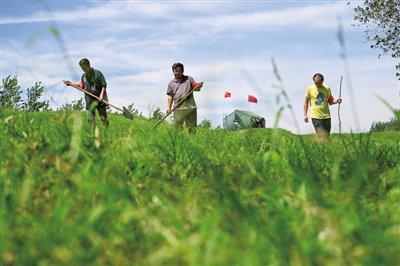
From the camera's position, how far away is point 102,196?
395 centimetres

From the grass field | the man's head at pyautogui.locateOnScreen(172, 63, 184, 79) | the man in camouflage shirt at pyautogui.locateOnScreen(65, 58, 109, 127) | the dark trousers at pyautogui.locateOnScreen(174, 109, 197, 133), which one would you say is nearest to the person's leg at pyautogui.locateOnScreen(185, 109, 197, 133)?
the dark trousers at pyautogui.locateOnScreen(174, 109, 197, 133)

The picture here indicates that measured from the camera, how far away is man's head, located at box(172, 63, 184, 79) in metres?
14.7

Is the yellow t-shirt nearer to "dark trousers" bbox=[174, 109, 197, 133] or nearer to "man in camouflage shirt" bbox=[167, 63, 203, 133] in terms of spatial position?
"man in camouflage shirt" bbox=[167, 63, 203, 133]

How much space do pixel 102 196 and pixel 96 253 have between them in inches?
42.5

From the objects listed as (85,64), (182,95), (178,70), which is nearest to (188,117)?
(182,95)

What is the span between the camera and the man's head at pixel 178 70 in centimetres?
1468

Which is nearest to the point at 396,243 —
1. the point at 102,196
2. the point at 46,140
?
the point at 102,196

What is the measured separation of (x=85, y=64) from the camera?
52.7 ft

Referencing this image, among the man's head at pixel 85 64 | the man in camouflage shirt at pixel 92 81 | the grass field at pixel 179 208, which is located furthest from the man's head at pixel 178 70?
the grass field at pixel 179 208

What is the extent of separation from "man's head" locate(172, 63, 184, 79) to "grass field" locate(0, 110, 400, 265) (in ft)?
28.2

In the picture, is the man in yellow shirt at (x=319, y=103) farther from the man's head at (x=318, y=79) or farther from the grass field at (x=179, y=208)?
the grass field at (x=179, y=208)

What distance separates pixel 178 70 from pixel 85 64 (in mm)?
2886

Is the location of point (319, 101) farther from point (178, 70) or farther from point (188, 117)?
point (178, 70)

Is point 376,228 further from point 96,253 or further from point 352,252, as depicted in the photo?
point 96,253
